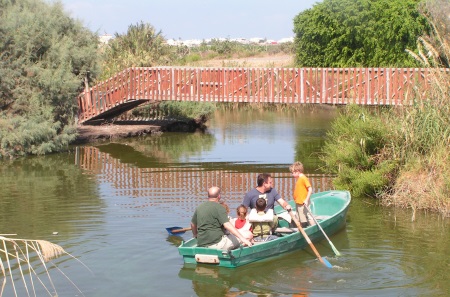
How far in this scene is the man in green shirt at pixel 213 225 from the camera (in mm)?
12594

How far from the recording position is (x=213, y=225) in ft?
41.8

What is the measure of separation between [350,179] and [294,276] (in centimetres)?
767

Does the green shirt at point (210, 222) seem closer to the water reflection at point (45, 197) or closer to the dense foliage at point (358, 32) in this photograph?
the water reflection at point (45, 197)

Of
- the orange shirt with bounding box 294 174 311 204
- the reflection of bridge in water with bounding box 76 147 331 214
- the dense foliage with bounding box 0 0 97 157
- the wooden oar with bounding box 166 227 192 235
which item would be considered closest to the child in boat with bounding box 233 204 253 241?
the orange shirt with bounding box 294 174 311 204

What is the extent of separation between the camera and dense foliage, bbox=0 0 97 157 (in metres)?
28.3

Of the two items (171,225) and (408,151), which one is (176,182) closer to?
(171,225)

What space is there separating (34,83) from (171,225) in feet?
48.8

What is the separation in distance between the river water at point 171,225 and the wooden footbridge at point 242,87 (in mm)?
2122

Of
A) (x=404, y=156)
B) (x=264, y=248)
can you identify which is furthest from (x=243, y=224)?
(x=404, y=156)

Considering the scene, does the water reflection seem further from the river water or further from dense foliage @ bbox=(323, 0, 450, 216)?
dense foliage @ bbox=(323, 0, 450, 216)

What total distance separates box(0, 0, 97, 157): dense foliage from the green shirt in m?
16.4

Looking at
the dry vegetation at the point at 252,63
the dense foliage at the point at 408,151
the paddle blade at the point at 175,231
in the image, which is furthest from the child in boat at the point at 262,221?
the dry vegetation at the point at 252,63

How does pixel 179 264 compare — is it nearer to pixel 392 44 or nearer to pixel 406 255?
pixel 406 255

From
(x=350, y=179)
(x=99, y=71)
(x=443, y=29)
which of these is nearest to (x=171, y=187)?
(x=350, y=179)
